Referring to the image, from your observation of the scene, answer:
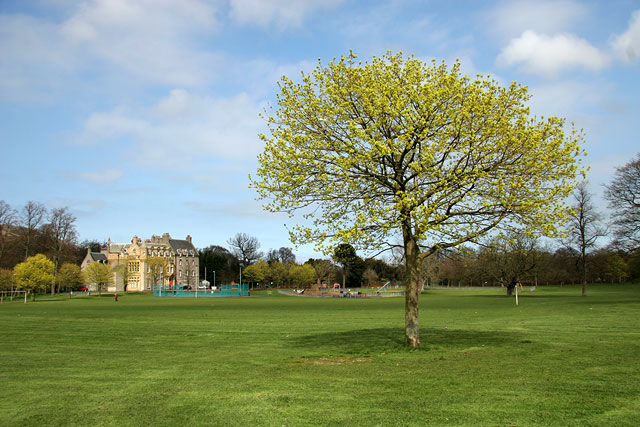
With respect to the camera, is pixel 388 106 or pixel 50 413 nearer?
pixel 50 413

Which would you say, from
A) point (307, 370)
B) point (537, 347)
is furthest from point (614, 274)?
point (307, 370)

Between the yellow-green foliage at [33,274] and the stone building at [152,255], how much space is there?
52.0 meters

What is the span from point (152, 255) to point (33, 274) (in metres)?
66.2

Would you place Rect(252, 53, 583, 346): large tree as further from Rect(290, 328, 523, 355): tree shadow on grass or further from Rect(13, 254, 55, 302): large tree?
Rect(13, 254, 55, 302): large tree

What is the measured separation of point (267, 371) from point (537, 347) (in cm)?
895

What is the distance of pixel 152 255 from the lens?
136625 mm

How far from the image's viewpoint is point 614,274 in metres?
109

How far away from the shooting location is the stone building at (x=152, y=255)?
132 metres

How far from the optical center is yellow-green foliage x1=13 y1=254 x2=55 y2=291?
70.4 metres

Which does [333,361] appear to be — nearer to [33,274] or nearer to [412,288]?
[412,288]

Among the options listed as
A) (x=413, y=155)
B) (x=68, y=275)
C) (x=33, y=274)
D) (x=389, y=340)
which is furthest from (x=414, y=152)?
(x=68, y=275)

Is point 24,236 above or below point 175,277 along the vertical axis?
above

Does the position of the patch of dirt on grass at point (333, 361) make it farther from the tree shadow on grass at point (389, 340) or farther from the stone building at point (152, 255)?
the stone building at point (152, 255)

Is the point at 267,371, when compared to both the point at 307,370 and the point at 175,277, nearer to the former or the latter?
the point at 307,370
